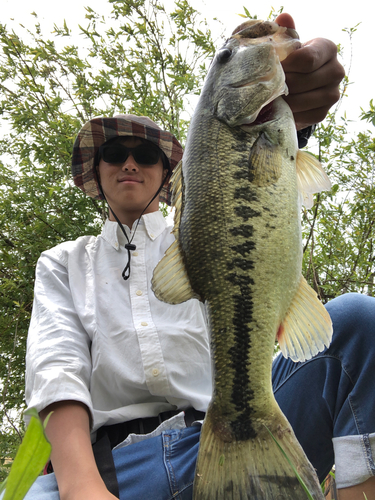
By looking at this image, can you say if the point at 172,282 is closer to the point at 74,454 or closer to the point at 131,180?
the point at 74,454

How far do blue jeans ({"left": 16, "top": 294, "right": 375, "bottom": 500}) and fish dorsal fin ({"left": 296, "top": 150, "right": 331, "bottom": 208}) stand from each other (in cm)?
41

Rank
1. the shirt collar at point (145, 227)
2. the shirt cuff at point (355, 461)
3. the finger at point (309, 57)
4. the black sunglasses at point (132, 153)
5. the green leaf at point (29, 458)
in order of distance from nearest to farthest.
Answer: the green leaf at point (29, 458) < the shirt cuff at point (355, 461) < the finger at point (309, 57) < the shirt collar at point (145, 227) < the black sunglasses at point (132, 153)

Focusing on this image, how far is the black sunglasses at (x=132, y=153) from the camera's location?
2.26m

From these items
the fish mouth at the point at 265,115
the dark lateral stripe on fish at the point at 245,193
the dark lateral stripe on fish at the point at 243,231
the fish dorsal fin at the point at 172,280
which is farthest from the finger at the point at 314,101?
the fish dorsal fin at the point at 172,280

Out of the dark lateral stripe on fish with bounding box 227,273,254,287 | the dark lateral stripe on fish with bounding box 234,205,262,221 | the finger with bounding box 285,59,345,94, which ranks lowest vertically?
the dark lateral stripe on fish with bounding box 227,273,254,287

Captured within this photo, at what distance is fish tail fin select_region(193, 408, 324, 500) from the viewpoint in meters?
0.93

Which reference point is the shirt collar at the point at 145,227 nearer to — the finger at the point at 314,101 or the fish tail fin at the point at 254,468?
the finger at the point at 314,101

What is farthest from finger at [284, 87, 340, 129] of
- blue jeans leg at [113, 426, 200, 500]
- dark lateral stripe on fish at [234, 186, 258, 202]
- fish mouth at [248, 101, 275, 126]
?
blue jeans leg at [113, 426, 200, 500]

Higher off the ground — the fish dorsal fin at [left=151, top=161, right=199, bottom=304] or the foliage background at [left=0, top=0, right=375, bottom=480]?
the foliage background at [left=0, top=0, right=375, bottom=480]

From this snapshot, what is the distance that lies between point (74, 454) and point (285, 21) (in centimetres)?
160

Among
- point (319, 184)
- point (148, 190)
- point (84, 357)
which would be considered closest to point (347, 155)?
point (148, 190)

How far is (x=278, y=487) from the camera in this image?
3.08 ft

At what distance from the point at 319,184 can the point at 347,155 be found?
3088mm

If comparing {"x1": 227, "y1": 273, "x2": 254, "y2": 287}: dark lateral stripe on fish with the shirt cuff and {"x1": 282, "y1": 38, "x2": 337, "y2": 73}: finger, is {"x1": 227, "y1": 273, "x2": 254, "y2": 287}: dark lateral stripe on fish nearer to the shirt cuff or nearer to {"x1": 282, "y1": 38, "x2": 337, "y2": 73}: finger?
the shirt cuff
